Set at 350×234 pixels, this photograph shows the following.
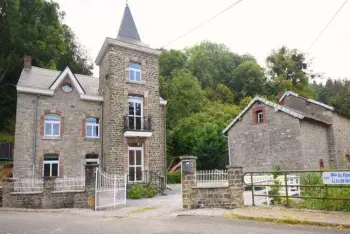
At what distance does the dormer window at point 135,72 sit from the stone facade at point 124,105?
27 cm

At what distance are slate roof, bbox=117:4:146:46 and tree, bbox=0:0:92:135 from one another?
9.18 meters

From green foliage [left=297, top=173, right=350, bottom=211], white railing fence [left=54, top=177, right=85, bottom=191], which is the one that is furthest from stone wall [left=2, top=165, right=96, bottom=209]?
green foliage [left=297, top=173, right=350, bottom=211]

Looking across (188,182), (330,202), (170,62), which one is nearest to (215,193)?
(188,182)

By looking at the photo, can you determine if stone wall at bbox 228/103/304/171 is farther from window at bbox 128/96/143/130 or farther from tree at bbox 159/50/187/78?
tree at bbox 159/50/187/78

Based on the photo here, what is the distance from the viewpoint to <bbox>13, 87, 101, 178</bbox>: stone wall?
18312mm

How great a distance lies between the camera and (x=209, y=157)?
3139 cm

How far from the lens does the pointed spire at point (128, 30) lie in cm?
2096

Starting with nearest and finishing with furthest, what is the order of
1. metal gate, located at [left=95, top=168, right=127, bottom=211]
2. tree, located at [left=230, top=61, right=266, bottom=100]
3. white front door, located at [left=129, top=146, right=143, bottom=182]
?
metal gate, located at [left=95, top=168, right=127, bottom=211] < white front door, located at [left=129, top=146, right=143, bottom=182] < tree, located at [left=230, top=61, right=266, bottom=100]

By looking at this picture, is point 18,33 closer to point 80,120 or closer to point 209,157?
point 80,120

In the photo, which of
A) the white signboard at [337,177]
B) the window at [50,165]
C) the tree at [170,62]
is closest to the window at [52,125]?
the window at [50,165]

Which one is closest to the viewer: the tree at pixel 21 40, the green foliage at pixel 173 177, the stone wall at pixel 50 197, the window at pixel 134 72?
the stone wall at pixel 50 197

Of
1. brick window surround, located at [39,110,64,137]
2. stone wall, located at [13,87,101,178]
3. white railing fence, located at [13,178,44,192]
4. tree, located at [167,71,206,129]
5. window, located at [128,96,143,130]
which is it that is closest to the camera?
white railing fence, located at [13,178,44,192]

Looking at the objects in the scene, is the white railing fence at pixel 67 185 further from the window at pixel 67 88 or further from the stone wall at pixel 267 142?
the stone wall at pixel 267 142

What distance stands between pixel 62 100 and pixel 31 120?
231 cm
